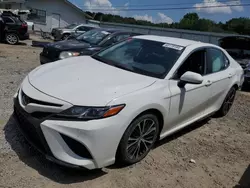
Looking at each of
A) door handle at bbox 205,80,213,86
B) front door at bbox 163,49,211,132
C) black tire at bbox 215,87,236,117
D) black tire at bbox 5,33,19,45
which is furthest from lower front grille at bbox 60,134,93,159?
black tire at bbox 5,33,19,45

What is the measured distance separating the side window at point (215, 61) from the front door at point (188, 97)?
0.57ft

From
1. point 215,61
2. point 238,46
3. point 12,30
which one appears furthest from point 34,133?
point 12,30

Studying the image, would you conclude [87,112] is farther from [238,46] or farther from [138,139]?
[238,46]

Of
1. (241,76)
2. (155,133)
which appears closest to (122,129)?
(155,133)

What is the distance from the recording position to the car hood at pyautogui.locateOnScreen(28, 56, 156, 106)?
3.11 metres

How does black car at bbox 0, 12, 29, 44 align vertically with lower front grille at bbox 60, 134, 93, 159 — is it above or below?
below

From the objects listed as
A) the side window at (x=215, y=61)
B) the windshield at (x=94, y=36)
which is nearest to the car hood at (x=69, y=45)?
the windshield at (x=94, y=36)

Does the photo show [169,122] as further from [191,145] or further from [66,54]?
[66,54]

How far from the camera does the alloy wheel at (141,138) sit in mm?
3460

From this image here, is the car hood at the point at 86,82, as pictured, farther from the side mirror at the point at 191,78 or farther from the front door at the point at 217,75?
the front door at the point at 217,75

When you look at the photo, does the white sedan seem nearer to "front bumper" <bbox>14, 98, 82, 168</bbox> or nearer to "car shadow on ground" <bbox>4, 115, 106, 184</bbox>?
"front bumper" <bbox>14, 98, 82, 168</bbox>

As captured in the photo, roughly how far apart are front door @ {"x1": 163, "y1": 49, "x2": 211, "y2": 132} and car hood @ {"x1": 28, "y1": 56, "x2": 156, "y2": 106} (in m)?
0.46

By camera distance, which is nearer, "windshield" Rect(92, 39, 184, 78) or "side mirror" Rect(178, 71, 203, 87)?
"side mirror" Rect(178, 71, 203, 87)

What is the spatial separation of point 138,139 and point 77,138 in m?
0.91
